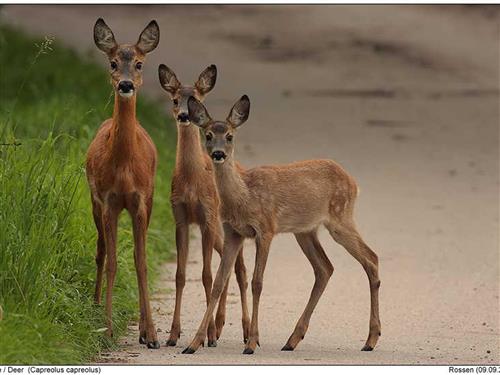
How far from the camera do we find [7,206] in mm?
10031

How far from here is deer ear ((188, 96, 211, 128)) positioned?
33.7 ft

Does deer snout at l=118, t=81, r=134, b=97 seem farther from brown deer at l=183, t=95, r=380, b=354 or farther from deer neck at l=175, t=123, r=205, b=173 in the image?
deer neck at l=175, t=123, r=205, b=173

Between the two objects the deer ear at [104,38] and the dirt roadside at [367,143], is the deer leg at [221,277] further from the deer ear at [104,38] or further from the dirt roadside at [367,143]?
the deer ear at [104,38]

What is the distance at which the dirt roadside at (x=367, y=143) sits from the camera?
37.4 feet

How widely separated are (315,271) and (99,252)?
153cm

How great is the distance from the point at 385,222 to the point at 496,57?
11772 millimetres

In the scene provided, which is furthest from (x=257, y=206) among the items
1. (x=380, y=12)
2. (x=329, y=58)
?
(x=380, y=12)

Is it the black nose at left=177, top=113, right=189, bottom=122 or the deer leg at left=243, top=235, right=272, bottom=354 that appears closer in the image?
the deer leg at left=243, top=235, right=272, bottom=354

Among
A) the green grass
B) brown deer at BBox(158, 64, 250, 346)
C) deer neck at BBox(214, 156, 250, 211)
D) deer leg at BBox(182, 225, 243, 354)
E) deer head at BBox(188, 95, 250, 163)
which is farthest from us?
brown deer at BBox(158, 64, 250, 346)

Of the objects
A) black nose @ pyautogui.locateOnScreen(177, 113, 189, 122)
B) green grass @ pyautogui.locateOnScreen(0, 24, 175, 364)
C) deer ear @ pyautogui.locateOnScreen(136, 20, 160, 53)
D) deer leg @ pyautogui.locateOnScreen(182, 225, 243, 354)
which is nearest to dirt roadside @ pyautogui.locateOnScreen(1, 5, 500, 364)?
deer leg @ pyautogui.locateOnScreen(182, 225, 243, 354)

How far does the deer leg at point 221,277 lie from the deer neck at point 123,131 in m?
0.84

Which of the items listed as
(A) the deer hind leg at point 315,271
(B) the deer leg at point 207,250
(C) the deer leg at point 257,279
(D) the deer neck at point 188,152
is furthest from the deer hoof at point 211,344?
(D) the deer neck at point 188,152

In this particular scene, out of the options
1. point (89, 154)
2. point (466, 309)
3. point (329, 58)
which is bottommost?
point (466, 309)

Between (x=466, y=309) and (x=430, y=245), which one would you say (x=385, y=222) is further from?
(x=466, y=309)
